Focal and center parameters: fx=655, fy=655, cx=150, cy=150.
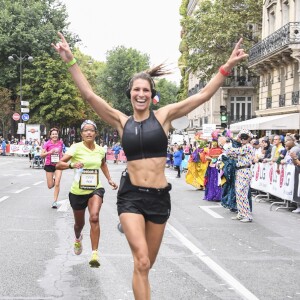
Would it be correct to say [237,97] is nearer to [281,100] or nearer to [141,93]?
[281,100]

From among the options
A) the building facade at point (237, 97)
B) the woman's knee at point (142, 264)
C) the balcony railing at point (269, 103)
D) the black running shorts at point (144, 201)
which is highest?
the building facade at point (237, 97)

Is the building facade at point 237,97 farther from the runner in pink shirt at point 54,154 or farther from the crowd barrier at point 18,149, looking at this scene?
the runner in pink shirt at point 54,154

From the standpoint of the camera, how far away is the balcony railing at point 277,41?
3250 centimetres

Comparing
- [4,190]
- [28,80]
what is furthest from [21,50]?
[4,190]

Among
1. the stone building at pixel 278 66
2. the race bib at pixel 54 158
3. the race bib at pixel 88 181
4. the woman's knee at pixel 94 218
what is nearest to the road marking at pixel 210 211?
the race bib at pixel 54 158

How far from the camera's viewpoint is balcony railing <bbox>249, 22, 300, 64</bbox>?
32.5m

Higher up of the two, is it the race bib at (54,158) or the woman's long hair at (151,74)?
the woman's long hair at (151,74)

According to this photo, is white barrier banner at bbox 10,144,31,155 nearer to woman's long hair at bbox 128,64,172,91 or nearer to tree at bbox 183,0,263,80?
tree at bbox 183,0,263,80

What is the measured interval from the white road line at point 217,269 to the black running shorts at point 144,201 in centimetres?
150

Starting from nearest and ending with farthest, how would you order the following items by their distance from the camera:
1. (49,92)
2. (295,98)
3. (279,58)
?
1. (295,98)
2. (279,58)
3. (49,92)

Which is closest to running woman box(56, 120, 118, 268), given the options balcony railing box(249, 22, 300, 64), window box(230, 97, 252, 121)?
balcony railing box(249, 22, 300, 64)

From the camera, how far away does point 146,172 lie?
202 inches

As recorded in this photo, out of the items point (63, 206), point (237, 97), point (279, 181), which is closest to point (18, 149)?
point (237, 97)

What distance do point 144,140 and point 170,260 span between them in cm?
325
